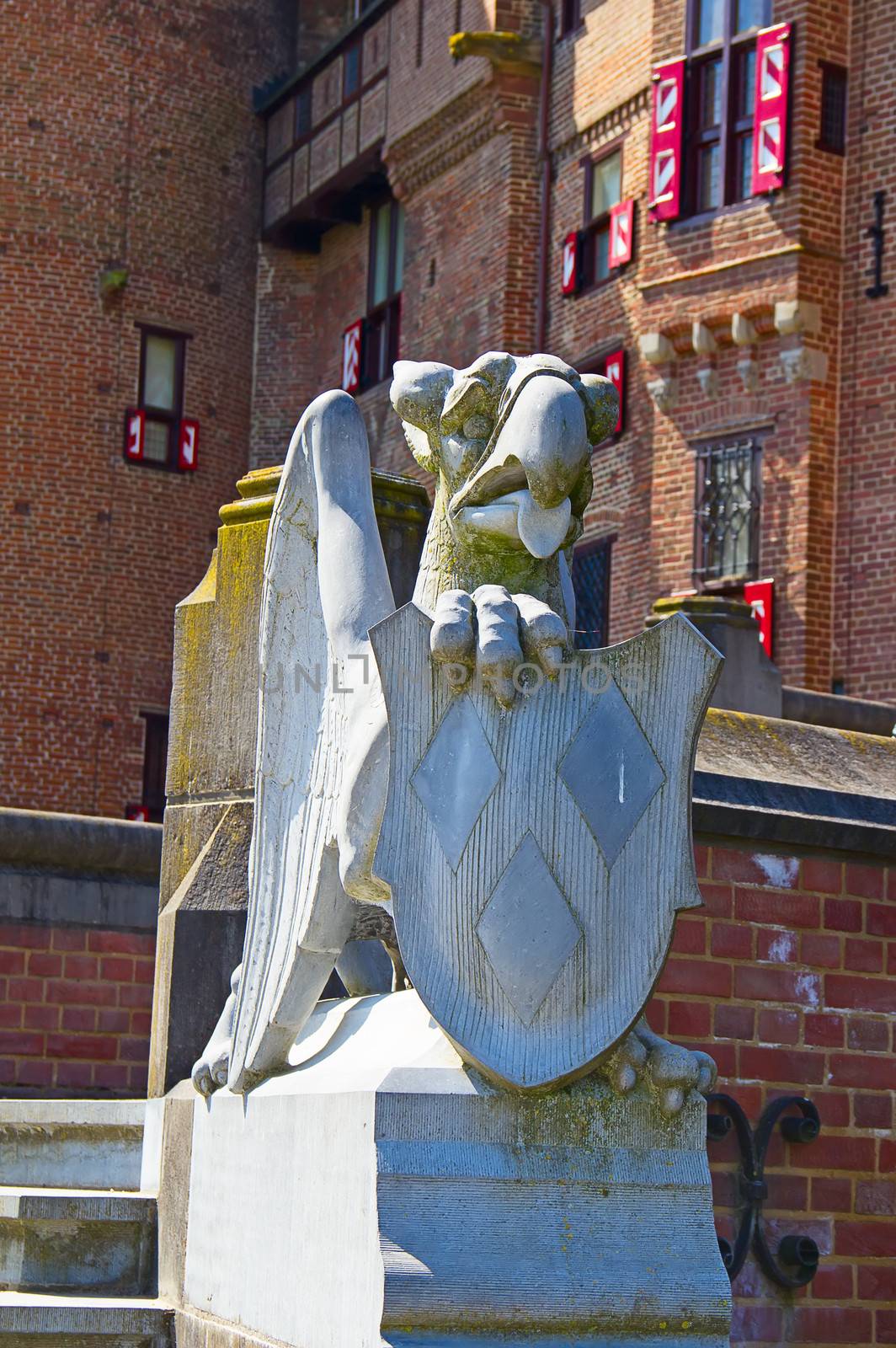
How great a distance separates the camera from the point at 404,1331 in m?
3.38

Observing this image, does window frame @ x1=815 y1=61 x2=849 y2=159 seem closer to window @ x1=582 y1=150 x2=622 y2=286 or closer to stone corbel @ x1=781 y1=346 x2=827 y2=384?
stone corbel @ x1=781 y1=346 x2=827 y2=384

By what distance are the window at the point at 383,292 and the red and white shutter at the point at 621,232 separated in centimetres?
484

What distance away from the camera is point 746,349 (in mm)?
19797

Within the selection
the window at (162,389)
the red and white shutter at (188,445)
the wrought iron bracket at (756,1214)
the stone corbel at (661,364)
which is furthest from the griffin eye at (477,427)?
the red and white shutter at (188,445)

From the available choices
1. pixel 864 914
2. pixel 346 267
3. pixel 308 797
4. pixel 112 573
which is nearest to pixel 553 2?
pixel 346 267

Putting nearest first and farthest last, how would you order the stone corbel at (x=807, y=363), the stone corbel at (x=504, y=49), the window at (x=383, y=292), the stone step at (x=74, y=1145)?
the stone step at (x=74, y=1145) → the stone corbel at (x=807, y=363) → the stone corbel at (x=504, y=49) → the window at (x=383, y=292)

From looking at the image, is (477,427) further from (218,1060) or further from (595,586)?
(595,586)

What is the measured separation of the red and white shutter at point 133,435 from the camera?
85.8 feet

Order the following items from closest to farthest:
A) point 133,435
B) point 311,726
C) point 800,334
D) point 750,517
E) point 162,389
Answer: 1. point 311,726
2. point 800,334
3. point 750,517
4. point 133,435
5. point 162,389

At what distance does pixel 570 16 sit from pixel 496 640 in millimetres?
20816

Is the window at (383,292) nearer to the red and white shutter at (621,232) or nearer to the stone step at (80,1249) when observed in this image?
the red and white shutter at (621,232)

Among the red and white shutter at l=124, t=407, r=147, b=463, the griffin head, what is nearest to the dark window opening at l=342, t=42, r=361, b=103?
the red and white shutter at l=124, t=407, r=147, b=463

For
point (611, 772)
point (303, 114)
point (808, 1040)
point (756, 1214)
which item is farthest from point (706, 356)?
point (611, 772)

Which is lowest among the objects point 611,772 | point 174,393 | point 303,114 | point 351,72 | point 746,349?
point 611,772
